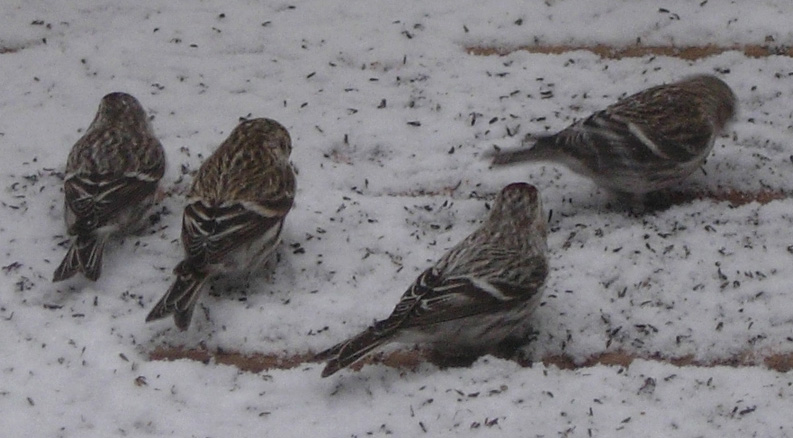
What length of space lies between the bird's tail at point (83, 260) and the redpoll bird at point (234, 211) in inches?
13.6

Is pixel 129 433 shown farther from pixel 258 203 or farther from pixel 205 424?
pixel 258 203

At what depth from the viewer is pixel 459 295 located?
4977 mm

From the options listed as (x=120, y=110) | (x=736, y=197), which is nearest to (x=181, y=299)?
(x=120, y=110)

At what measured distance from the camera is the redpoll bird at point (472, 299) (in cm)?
475

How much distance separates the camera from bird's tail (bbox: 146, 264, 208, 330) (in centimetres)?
506

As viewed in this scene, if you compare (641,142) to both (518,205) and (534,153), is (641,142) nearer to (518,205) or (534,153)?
(534,153)

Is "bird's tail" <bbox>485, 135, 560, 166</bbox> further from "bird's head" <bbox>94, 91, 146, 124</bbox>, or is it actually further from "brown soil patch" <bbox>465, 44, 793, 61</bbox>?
"bird's head" <bbox>94, 91, 146, 124</bbox>

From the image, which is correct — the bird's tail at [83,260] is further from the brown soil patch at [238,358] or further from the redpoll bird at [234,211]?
the brown soil patch at [238,358]

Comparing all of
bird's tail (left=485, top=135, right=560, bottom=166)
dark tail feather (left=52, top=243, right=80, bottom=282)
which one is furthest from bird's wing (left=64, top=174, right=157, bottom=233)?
bird's tail (left=485, top=135, right=560, bottom=166)

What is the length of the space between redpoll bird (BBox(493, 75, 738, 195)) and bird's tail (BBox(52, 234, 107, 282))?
1.66m

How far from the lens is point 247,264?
5.41 m

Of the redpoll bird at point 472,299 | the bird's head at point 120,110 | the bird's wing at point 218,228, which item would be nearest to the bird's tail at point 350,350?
the redpoll bird at point 472,299

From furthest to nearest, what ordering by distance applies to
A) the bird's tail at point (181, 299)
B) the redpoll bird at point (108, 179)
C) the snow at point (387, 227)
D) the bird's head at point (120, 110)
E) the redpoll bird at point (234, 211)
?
the bird's head at point (120, 110)
the redpoll bird at point (108, 179)
the redpoll bird at point (234, 211)
the bird's tail at point (181, 299)
the snow at point (387, 227)

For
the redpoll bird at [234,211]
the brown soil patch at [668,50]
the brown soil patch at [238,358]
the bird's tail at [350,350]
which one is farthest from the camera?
the brown soil patch at [668,50]
